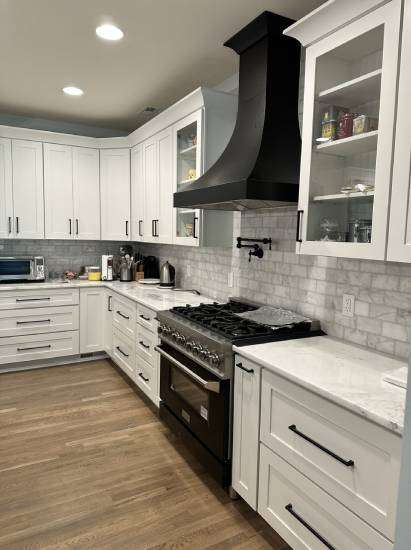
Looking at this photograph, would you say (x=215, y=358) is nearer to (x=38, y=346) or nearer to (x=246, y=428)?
(x=246, y=428)

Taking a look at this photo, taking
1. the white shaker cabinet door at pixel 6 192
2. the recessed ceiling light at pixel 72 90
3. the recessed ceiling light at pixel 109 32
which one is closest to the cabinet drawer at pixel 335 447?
the recessed ceiling light at pixel 109 32

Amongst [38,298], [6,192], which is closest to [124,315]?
[38,298]

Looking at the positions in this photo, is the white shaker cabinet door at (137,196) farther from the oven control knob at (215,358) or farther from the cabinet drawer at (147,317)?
the oven control knob at (215,358)

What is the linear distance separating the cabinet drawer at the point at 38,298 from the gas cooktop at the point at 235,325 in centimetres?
184

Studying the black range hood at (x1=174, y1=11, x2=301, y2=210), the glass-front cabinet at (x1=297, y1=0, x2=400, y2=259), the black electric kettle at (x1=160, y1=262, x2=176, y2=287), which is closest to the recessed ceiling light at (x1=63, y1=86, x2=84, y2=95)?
the black range hood at (x1=174, y1=11, x2=301, y2=210)

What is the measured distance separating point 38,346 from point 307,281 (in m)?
2.99

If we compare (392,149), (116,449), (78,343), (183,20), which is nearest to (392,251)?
(392,149)

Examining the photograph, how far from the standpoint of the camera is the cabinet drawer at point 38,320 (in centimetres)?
389

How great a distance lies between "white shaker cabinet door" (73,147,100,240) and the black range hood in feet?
7.92

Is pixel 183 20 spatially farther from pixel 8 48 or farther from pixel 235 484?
pixel 235 484

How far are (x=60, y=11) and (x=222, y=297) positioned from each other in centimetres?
225

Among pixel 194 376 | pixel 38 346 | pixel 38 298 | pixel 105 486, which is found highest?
pixel 38 298

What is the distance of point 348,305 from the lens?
2096 mm

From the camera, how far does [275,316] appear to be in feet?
8.10
